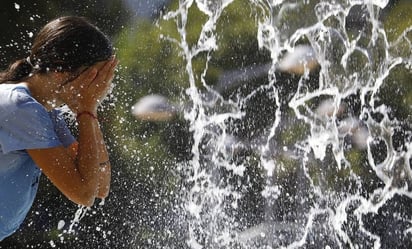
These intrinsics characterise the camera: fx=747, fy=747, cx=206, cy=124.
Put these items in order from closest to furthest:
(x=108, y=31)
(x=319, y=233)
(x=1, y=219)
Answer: (x=1, y=219) → (x=319, y=233) → (x=108, y=31)

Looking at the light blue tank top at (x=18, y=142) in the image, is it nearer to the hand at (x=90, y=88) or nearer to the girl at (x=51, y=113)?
→ the girl at (x=51, y=113)

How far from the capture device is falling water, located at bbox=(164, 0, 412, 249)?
6637 millimetres

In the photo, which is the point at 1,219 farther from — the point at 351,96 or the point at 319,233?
the point at 351,96

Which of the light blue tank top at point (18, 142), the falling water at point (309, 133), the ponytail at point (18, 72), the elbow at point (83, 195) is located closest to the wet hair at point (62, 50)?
the ponytail at point (18, 72)

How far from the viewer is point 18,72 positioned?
226 centimetres

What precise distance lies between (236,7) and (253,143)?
1.47 m

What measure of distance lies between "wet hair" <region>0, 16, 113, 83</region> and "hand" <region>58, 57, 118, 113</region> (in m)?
0.04

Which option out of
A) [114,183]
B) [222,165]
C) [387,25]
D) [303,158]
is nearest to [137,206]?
[114,183]

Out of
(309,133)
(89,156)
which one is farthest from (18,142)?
(309,133)

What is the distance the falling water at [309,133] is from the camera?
21.8 ft

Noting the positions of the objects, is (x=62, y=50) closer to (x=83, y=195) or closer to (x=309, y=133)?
(x=83, y=195)

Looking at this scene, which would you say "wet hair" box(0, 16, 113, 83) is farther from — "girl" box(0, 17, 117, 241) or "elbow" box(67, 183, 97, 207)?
"elbow" box(67, 183, 97, 207)

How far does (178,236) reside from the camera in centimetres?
547

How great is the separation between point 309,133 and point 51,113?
5.02 m
